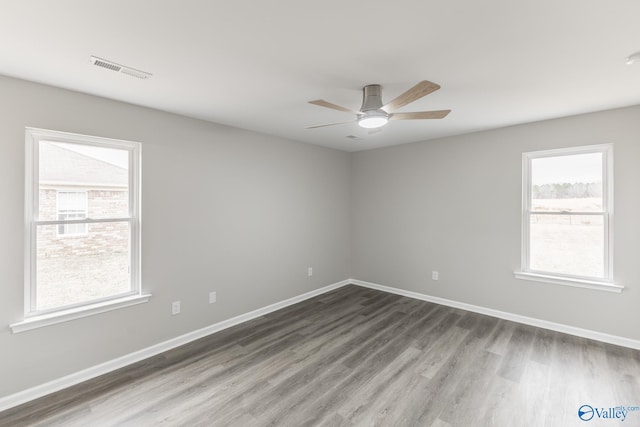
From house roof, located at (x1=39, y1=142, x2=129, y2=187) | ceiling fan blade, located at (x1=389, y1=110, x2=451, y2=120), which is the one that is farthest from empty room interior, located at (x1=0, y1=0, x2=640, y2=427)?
ceiling fan blade, located at (x1=389, y1=110, x2=451, y2=120)

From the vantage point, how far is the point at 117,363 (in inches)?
108

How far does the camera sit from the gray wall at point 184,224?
2275 millimetres

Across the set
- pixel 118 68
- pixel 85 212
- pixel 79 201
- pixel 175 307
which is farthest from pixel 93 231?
pixel 118 68

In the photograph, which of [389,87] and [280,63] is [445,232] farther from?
[280,63]

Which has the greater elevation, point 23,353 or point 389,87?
point 389,87

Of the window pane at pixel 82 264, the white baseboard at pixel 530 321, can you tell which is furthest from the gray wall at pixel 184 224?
the white baseboard at pixel 530 321

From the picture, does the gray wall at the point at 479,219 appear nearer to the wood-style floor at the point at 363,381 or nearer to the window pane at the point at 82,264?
the wood-style floor at the point at 363,381

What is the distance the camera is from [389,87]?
247cm

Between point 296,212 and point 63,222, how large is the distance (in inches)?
109

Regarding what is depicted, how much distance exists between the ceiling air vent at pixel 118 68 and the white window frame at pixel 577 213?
4198 millimetres

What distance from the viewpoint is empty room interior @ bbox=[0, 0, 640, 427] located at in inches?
70.6

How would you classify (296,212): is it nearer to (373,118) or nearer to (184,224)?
(184,224)

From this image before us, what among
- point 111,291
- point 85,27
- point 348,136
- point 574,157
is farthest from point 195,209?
point 574,157

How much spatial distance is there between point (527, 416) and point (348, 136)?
3.51m
